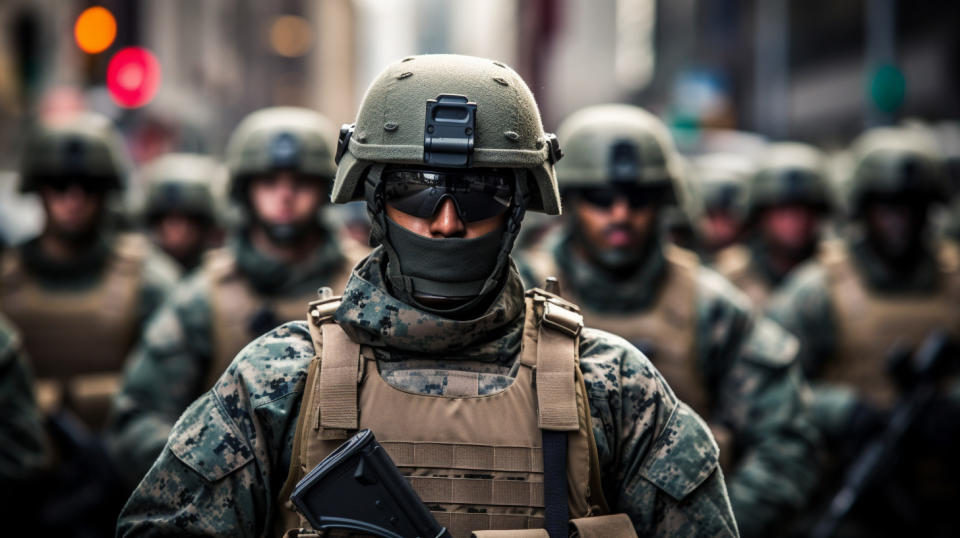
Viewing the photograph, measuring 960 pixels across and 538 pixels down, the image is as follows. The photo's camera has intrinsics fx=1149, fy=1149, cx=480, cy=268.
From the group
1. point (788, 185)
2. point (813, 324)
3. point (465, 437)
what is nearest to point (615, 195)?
point (813, 324)

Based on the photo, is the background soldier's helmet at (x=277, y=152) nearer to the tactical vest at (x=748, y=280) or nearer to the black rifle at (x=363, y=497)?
the tactical vest at (x=748, y=280)

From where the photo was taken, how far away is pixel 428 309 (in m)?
2.81

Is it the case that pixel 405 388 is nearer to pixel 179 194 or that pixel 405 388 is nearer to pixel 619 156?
pixel 619 156

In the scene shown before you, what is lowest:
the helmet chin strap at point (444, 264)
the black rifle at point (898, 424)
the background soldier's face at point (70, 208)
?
the black rifle at point (898, 424)

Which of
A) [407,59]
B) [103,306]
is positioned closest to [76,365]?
[103,306]

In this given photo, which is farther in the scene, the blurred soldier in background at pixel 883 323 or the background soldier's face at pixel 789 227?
the background soldier's face at pixel 789 227

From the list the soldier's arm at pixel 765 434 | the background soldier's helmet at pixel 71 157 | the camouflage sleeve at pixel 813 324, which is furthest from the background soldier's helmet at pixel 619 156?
the background soldier's helmet at pixel 71 157

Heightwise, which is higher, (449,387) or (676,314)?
(449,387)

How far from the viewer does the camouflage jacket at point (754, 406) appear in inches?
195

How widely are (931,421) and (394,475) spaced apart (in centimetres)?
470

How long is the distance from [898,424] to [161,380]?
387cm

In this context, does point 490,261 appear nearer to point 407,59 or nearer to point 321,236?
point 407,59

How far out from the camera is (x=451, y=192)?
2781 millimetres

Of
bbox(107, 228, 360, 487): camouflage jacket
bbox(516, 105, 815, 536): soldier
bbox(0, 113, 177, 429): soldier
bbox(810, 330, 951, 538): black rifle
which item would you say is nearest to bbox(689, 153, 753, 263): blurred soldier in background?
bbox(810, 330, 951, 538): black rifle
